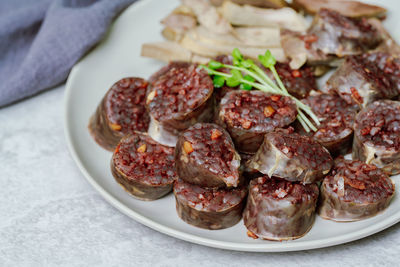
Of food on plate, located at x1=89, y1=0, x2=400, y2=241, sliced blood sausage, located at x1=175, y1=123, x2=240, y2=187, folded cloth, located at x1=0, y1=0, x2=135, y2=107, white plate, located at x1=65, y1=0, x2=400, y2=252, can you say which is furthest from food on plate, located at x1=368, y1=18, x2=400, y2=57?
folded cloth, located at x1=0, y1=0, x2=135, y2=107

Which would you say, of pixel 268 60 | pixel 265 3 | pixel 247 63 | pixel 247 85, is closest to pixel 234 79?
pixel 247 85

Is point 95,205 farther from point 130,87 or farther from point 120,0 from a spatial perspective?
point 120,0

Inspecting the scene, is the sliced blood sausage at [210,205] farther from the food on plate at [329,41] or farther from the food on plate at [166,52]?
the food on plate at [166,52]

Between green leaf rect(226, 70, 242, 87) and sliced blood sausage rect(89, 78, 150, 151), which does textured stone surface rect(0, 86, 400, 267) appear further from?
green leaf rect(226, 70, 242, 87)

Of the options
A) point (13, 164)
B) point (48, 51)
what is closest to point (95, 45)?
point (48, 51)

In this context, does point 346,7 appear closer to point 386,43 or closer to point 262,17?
point 386,43
